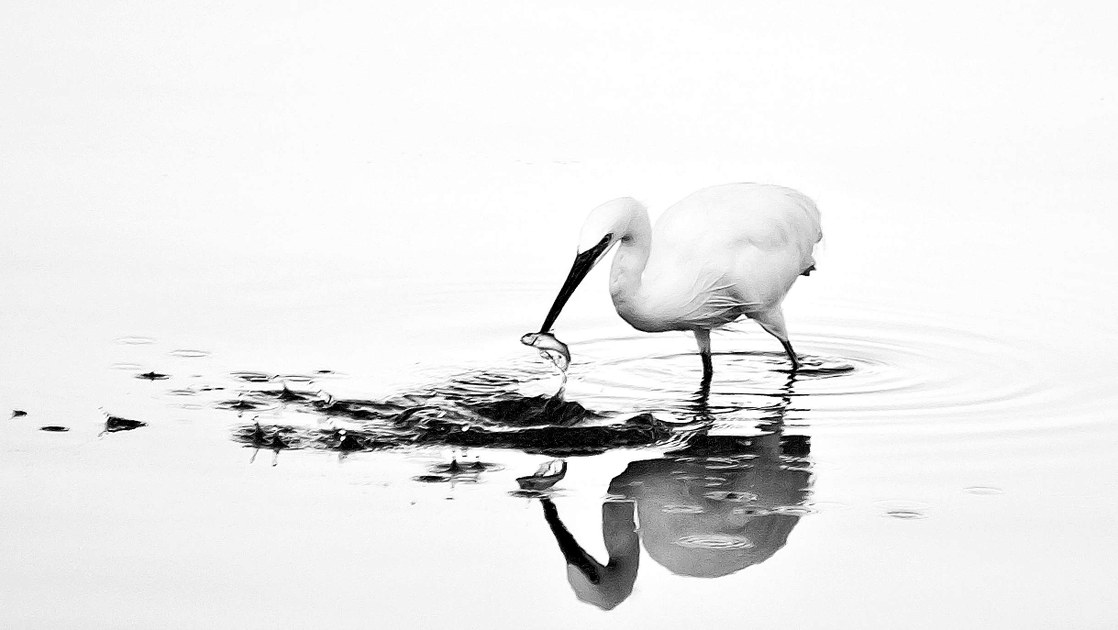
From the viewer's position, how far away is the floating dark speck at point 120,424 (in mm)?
6254

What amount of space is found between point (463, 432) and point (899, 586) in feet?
6.46

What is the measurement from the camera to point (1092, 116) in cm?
1200

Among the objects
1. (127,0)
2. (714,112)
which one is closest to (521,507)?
(714,112)

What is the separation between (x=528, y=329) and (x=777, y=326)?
1304 millimetres

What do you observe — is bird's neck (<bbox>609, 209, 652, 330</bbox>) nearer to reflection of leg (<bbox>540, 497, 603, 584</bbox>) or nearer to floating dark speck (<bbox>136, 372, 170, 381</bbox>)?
reflection of leg (<bbox>540, 497, 603, 584</bbox>)

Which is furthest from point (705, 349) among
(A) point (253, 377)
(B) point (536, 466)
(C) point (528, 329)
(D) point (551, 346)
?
(A) point (253, 377)

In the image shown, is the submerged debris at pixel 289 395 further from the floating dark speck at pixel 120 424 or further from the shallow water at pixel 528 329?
the floating dark speck at pixel 120 424

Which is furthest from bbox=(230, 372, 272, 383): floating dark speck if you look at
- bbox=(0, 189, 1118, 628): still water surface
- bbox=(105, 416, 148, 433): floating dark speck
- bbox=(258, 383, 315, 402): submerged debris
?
bbox=(105, 416, 148, 433): floating dark speck

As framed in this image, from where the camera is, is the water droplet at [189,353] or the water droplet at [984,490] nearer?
the water droplet at [984,490]

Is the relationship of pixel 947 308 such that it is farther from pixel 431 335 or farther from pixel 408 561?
pixel 408 561

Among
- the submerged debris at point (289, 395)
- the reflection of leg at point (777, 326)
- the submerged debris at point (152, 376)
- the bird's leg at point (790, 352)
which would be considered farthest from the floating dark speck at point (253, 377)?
the bird's leg at point (790, 352)

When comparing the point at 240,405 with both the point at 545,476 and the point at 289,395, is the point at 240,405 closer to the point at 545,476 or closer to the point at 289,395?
the point at 289,395

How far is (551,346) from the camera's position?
668 cm

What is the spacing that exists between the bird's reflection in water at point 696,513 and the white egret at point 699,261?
1.05 m
